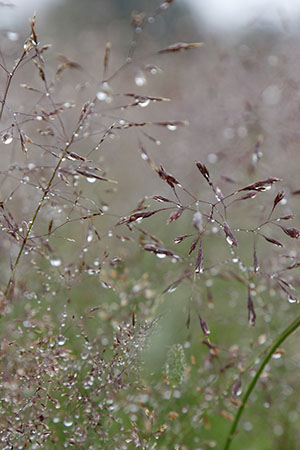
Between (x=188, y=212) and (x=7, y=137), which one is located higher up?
(x=188, y=212)

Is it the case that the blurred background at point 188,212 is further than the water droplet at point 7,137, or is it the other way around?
the blurred background at point 188,212

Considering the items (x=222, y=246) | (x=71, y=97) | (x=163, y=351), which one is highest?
(x=71, y=97)

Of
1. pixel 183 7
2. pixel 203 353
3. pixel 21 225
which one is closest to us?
pixel 21 225

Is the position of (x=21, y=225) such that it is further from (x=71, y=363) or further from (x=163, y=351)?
(x=163, y=351)

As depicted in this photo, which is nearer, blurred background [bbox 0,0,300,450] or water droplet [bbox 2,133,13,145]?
water droplet [bbox 2,133,13,145]

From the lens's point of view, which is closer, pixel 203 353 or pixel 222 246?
pixel 203 353

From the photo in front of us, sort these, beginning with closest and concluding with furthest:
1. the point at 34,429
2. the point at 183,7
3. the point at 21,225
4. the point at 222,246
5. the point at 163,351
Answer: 1. the point at 34,429
2. the point at 21,225
3. the point at 163,351
4. the point at 222,246
5. the point at 183,7

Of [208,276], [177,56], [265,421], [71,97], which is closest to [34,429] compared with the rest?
[208,276]

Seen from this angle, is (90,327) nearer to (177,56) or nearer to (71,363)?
(71,363)

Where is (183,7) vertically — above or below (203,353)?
above

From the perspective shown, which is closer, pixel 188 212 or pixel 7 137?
pixel 7 137
